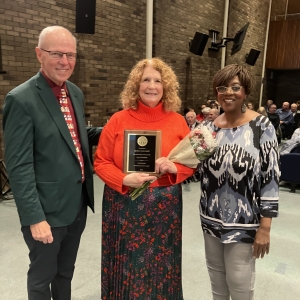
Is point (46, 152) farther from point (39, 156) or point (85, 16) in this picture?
point (85, 16)

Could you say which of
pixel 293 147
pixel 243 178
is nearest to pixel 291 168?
pixel 293 147

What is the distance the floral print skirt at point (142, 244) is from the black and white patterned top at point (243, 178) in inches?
12.4

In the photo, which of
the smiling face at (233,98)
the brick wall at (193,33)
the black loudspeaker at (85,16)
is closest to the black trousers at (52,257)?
the smiling face at (233,98)

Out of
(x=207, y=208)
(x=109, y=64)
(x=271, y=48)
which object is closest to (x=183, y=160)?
(x=207, y=208)

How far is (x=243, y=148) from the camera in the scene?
1.54 m

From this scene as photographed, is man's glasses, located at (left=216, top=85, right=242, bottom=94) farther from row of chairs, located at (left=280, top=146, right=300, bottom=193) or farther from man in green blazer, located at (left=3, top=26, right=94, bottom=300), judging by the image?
row of chairs, located at (left=280, top=146, right=300, bottom=193)

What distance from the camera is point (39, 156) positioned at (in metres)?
1.52

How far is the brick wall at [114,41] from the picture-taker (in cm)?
479

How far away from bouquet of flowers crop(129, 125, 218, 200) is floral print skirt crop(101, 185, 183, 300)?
0.45ft

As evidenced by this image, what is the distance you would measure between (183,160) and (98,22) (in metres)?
5.19

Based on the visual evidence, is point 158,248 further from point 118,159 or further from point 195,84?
point 195,84

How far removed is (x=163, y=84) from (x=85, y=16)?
421cm

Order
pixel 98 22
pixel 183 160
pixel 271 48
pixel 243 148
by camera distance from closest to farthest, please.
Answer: pixel 243 148
pixel 183 160
pixel 98 22
pixel 271 48

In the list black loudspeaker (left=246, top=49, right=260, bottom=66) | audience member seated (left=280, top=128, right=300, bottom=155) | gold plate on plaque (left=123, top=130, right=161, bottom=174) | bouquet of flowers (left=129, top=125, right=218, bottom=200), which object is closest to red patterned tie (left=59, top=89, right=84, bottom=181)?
gold plate on plaque (left=123, top=130, right=161, bottom=174)
